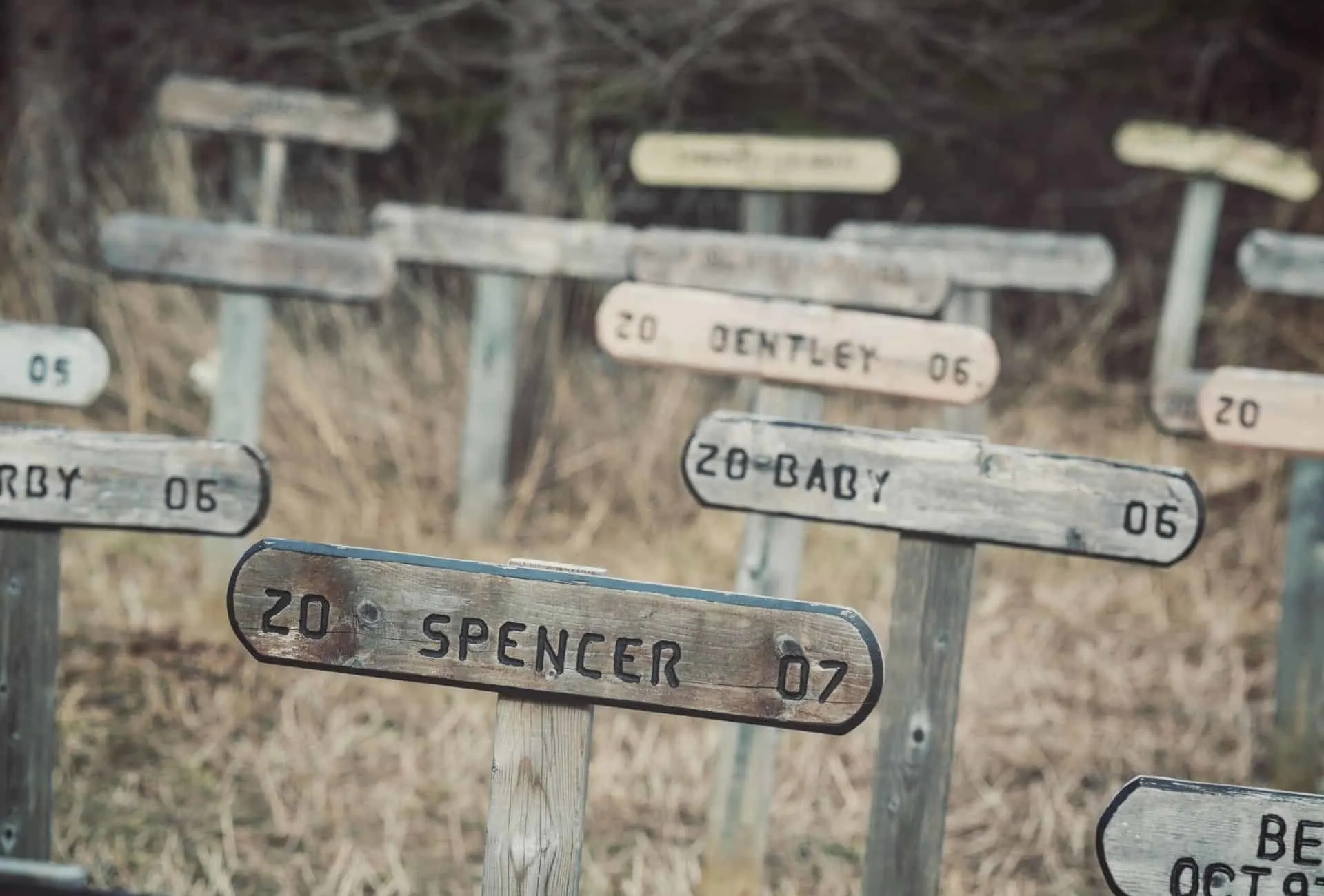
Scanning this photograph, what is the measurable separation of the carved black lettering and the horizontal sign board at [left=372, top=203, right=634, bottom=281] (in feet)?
10.4

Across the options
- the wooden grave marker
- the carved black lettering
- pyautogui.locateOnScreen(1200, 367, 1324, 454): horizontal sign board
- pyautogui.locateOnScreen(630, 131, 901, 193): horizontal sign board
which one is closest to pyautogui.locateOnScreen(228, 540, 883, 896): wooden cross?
the carved black lettering

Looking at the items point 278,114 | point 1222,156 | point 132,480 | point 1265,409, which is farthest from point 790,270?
point 1222,156

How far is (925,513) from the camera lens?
2475mm

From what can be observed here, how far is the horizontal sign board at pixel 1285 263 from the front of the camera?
398 cm

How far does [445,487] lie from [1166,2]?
475cm

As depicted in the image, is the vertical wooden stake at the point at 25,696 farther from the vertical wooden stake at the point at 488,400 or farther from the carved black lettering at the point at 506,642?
the vertical wooden stake at the point at 488,400

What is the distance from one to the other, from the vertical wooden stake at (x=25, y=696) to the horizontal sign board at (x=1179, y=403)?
2.85 m

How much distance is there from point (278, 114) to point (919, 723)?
3128 mm

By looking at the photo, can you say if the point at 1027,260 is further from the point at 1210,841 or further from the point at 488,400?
the point at 1210,841

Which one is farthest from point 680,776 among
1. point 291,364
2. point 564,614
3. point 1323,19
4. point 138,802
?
point 1323,19

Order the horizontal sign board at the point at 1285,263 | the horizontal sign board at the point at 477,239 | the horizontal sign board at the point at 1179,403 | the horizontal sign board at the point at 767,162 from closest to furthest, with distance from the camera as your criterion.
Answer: the horizontal sign board at the point at 1285,263, the horizontal sign board at the point at 1179,403, the horizontal sign board at the point at 767,162, the horizontal sign board at the point at 477,239

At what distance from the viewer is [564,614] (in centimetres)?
186

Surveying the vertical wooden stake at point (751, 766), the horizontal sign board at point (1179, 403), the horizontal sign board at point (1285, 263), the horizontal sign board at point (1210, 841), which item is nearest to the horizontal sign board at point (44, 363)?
the vertical wooden stake at point (751, 766)

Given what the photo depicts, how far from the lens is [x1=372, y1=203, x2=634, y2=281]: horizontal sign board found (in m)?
4.98
